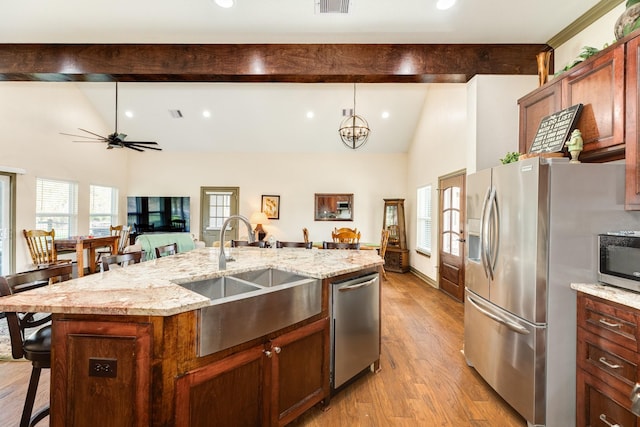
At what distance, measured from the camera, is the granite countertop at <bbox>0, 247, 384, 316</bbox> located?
125 centimetres

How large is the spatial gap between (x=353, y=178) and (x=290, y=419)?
613cm

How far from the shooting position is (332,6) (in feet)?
7.58

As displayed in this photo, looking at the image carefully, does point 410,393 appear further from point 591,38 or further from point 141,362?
point 591,38

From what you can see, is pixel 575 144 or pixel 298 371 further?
pixel 575 144

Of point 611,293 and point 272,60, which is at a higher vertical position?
point 272,60

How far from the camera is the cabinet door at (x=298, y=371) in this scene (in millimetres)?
1630

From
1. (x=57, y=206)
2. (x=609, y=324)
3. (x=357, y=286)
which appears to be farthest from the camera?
(x=57, y=206)

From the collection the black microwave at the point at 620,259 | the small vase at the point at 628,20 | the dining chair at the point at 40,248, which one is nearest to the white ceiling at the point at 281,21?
the small vase at the point at 628,20

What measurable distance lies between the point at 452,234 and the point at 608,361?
3.31 metres

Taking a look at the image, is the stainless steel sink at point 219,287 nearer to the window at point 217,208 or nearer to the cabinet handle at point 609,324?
the cabinet handle at point 609,324

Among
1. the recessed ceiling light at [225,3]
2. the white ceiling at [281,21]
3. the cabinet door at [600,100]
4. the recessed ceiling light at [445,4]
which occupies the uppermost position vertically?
the white ceiling at [281,21]

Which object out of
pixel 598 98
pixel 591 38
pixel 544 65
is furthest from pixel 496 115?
pixel 598 98

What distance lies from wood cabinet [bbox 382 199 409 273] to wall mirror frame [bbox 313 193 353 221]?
0.98 m

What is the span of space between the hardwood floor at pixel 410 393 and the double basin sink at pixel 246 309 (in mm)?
804
